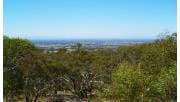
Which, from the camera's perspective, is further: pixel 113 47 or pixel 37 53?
pixel 113 47

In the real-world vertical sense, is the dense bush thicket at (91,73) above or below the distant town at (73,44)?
below

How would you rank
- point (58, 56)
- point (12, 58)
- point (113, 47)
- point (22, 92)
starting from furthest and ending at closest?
point (113, 47) < point (58, 56) < point (22, 92) < point (12, 58)

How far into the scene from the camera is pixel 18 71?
9.24 metres

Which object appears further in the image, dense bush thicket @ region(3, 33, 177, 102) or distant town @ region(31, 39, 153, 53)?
distant town @ region(31, 39, 153, 53)

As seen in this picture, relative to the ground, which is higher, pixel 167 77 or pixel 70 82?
pixel 167 77

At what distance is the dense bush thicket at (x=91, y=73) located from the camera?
5512mm

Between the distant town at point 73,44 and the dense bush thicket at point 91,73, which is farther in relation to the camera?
the distant town at point 73,44

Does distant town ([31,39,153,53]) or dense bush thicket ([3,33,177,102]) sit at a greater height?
distant town ([31,39,153,53])

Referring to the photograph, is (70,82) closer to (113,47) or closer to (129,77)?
(113,47)

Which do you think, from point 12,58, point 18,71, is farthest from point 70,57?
point 12,58

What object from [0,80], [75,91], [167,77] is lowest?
[75,91]

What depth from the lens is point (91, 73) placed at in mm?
12398

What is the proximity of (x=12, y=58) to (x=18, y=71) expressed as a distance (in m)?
1.33

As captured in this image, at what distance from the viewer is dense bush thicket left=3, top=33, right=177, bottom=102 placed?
5.51 m
